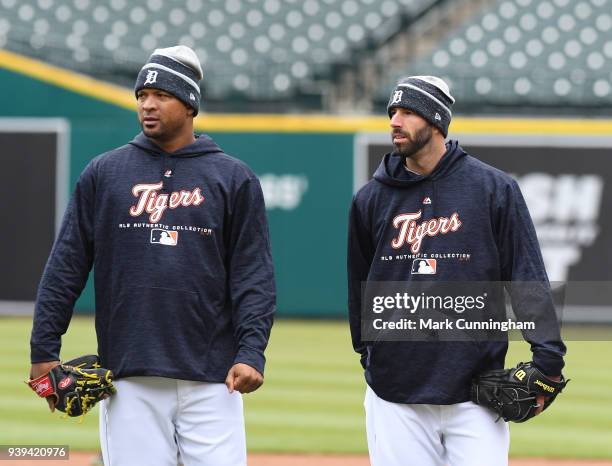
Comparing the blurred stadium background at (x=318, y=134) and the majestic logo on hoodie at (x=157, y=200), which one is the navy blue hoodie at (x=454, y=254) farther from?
the blurred stadium background at (x=318, y=134)

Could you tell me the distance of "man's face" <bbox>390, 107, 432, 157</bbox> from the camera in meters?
3.83

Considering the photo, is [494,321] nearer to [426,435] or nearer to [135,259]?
[426,435]

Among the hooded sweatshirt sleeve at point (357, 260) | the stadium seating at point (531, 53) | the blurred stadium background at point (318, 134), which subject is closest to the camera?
→ the hooded sweatshirt sleeve at point (357, 260)

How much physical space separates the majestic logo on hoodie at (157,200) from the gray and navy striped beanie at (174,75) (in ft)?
0.99

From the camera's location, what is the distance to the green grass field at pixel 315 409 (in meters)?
7.49

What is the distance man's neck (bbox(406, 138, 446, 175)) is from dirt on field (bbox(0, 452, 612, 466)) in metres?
3.29

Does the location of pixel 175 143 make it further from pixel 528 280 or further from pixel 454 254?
pixel 528 280

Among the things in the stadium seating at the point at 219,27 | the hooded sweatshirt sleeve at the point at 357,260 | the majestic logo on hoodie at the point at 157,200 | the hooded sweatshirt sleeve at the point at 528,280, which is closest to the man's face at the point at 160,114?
the majestic logo on hoodie at the point at 157,200

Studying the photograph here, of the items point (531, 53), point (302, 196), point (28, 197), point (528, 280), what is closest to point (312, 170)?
point (302, 196)

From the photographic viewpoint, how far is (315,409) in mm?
8750

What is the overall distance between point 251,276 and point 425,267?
21.8 inches

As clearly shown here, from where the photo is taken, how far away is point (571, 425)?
833 cm

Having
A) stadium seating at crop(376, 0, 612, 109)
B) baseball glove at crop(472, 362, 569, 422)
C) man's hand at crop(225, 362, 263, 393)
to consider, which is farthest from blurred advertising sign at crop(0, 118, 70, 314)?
baseball glove at crop(472, 362, 569, 422)

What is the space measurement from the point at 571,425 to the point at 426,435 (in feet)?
16.0
